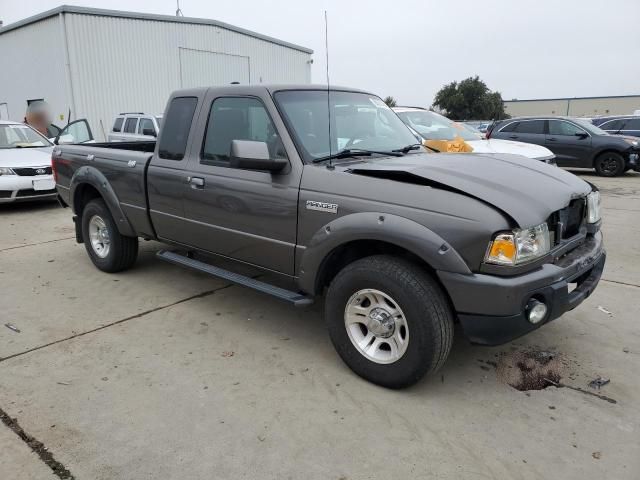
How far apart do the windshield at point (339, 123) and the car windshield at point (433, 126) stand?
14.6ft

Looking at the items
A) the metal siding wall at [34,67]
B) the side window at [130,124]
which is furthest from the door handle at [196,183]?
the metal siding wall at [34,67]

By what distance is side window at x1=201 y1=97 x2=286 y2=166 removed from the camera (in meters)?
3.70

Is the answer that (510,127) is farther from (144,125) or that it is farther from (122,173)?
(122,173)

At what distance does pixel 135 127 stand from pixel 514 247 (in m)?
13.3

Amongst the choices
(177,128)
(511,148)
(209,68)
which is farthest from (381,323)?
(209,68)

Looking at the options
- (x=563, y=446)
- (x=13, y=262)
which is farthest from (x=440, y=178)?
(x=13, y=262)

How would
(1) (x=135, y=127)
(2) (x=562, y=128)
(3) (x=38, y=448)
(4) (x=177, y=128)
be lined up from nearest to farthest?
1. (3) (x=38, y=448)
2. (4) (x=177, y=128)
3. (2) (x=562, y=128)
4. (1) (x=135, y=127)

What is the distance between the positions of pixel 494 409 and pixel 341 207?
1.52 meters

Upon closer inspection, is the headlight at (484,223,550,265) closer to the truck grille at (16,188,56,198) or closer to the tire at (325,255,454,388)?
the tire at (325,255,454,388)

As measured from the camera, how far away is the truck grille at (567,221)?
300 centimetres

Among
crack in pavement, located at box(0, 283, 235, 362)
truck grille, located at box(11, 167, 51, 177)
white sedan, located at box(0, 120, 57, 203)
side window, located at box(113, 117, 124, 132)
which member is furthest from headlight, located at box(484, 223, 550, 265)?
side window, located at box(113, 117, 124, 132)

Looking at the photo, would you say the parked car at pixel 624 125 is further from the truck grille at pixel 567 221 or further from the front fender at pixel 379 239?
the front fender at pixel 379 239

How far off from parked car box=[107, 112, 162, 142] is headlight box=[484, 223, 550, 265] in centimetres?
1156

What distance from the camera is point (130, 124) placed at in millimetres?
14266
